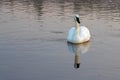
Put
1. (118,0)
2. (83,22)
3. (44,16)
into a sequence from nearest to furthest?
1. (83,22)
2. (44,16)
3. (118,0)

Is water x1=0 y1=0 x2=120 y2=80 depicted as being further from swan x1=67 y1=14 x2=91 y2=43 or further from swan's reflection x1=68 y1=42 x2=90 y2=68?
swan x1=67 y1=14 x2=91 y2=43

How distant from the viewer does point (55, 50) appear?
2175 cm

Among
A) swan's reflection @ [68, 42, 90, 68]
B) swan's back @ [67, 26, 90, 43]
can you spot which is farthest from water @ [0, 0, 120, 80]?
swan's back @ [67, 26, 90, 43]

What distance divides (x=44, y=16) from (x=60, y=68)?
1766 cm

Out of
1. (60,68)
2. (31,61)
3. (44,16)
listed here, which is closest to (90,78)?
(60,68)

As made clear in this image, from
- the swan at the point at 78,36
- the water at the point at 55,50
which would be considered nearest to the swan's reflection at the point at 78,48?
the water at the point at 55,50

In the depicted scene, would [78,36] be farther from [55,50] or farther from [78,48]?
[55,50]

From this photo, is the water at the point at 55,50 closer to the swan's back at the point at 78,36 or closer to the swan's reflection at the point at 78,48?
the swan's reflection at the point at 78,48

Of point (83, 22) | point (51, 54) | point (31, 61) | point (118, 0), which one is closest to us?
point (31, 61)

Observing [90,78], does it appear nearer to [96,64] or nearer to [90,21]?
[96,64]

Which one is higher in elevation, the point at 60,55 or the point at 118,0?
the point at 60,55

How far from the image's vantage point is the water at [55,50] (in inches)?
687

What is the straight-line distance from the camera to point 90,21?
32.2m

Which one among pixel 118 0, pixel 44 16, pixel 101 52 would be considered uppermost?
pixel 101 52
